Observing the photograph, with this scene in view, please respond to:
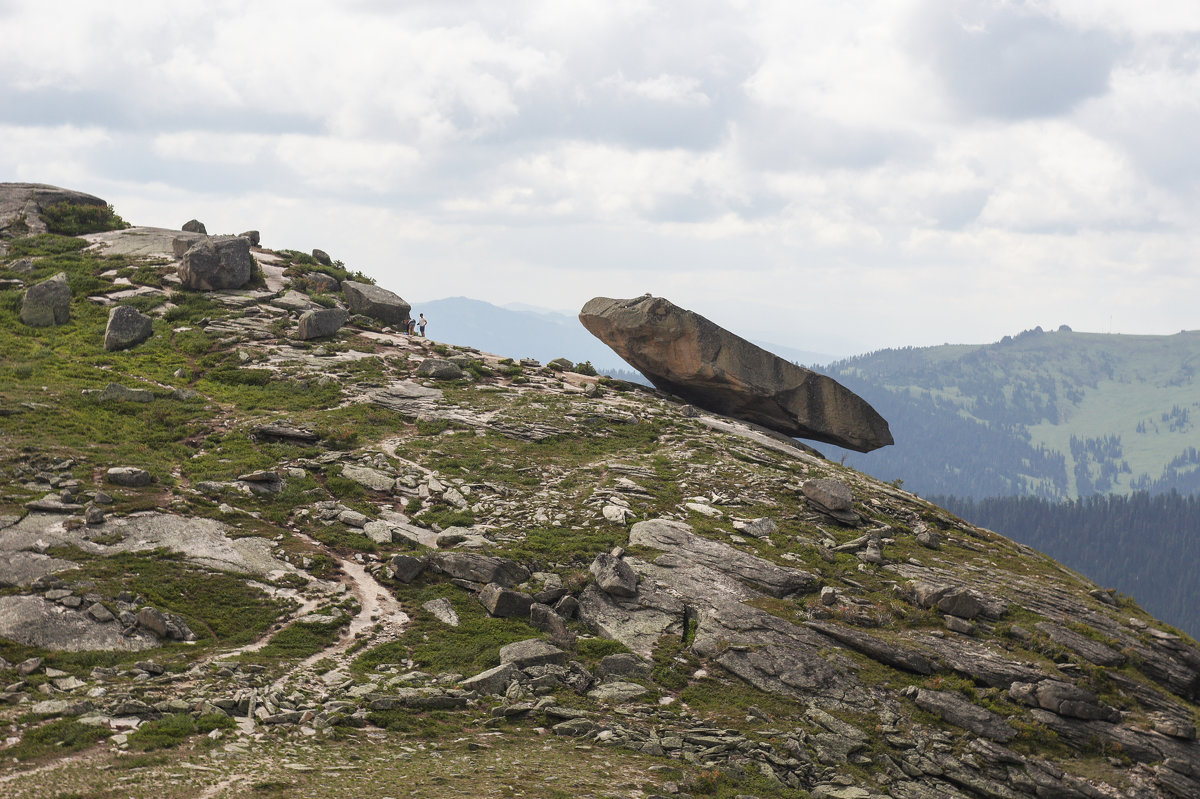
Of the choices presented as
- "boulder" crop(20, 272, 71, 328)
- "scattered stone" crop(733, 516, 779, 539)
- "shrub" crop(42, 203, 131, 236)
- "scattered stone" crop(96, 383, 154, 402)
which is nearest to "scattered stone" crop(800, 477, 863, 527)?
"scattered stone" crop(733, 516, 779, 539)

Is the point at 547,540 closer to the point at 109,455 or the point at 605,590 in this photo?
the point at 605,590

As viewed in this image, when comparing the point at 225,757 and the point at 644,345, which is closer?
the point at 225,757

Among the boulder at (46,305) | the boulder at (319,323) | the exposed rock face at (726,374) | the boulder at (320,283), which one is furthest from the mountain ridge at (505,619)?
the boulder at (320,283)

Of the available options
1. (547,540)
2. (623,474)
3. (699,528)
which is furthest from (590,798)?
(623,474)

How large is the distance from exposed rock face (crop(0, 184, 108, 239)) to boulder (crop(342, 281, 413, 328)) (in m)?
28.8

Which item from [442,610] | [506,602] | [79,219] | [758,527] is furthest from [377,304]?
[506,602]

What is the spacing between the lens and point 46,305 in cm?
5112

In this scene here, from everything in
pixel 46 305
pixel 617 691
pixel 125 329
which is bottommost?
pixel 617 691

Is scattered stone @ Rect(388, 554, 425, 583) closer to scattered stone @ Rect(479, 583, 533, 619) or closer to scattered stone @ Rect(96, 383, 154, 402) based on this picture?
scattered stone @ Rect(479, 583, 533, 619)

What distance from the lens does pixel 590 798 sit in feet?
53.2

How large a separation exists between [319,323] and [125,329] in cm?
1158

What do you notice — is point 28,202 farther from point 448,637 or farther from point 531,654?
point 531,654

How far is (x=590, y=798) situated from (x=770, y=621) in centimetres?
1235

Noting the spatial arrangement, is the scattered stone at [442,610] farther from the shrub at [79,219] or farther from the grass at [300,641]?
the shrub at [79,219]
